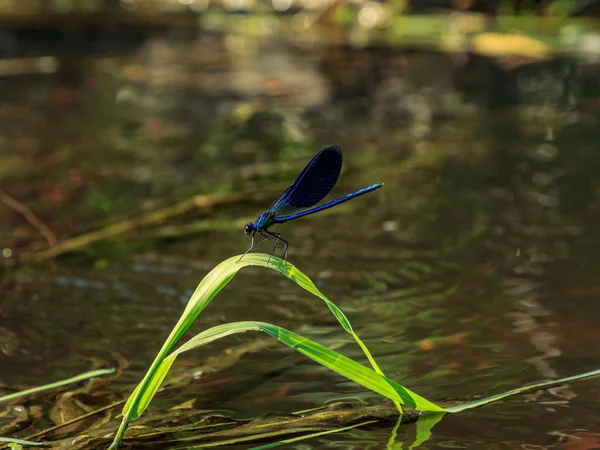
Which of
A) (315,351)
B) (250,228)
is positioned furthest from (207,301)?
(250,228)

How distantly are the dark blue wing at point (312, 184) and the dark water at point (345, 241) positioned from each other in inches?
12.8

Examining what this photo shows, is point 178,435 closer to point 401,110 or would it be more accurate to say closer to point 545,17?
point 401,110

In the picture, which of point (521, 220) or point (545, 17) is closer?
point (521, 220)

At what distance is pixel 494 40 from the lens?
22.6 ft

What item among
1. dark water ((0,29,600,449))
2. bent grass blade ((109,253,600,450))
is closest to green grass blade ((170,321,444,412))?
bent grass blade ((109,253,600,450))

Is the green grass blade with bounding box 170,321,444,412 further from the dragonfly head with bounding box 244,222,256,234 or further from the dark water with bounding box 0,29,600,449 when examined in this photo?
the dragonfly head with bounding box 244,222,256,234

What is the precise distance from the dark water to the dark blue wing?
1.06ft

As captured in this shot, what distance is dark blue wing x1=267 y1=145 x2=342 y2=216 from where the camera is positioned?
1.68 metres

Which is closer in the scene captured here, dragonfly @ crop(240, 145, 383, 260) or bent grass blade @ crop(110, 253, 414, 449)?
bent grass blade @ crop(110, 253, 414, 449)

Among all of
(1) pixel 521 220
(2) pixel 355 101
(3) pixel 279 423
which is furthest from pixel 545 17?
(3) pixel 279 423

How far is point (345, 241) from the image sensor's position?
260 centimetres

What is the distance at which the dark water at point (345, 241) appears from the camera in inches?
65.0

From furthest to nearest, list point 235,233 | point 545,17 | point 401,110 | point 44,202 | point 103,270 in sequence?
point 545,17, point 401,110, point 44,202, point 235,233, point 103,270

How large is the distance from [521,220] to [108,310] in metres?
1.41
